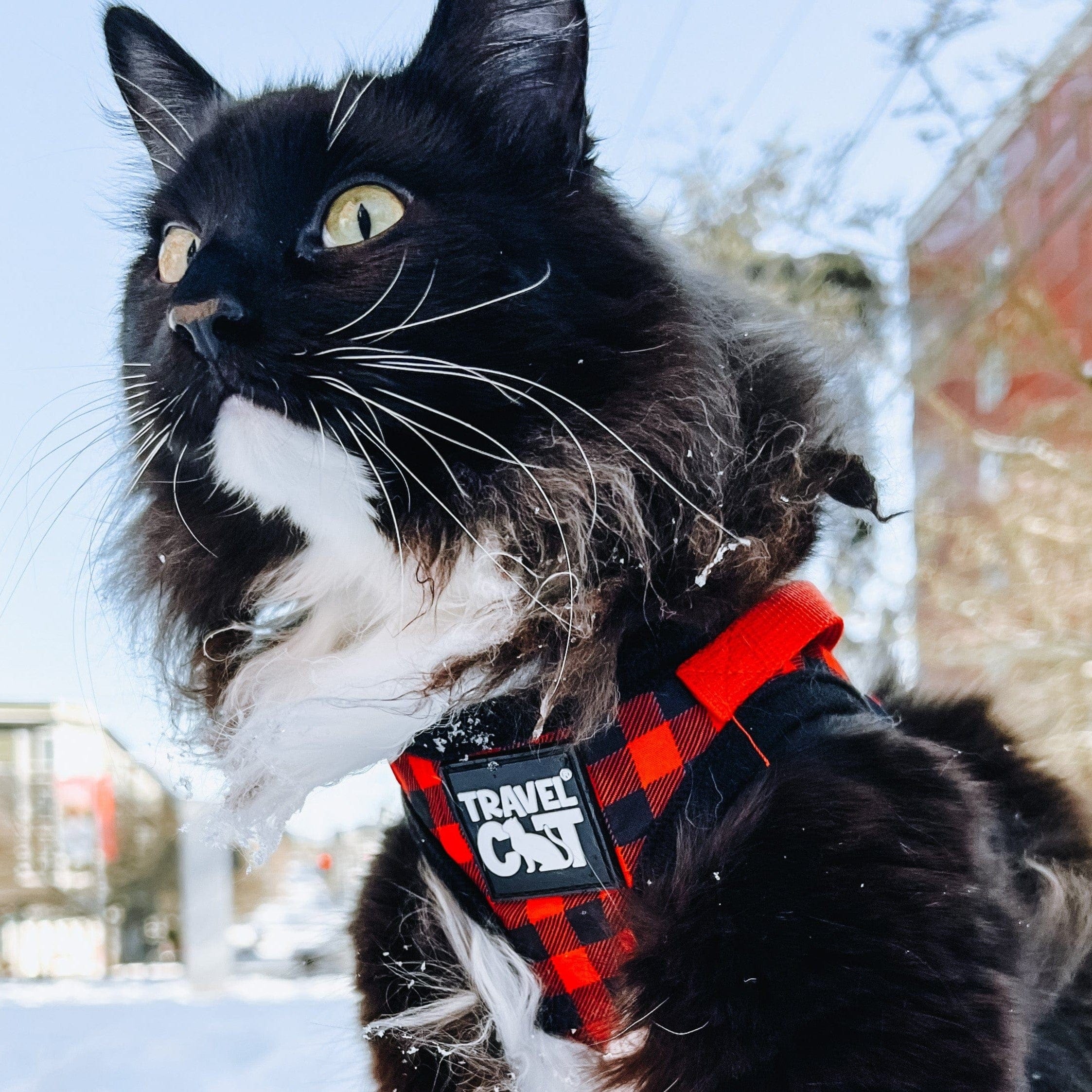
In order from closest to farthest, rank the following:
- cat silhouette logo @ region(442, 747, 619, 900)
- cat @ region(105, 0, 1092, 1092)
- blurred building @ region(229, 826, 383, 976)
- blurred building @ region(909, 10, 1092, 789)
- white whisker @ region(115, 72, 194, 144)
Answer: cat @ region(105, 0, 1092, 1092), cat silhouette logo @ region(442, 747, 619, 900), white whisker @ region(115, 72, 194, 144), blurred building @ region(229, 826, 383, 976), blurred building @ region(909, 10, 1092, 789)

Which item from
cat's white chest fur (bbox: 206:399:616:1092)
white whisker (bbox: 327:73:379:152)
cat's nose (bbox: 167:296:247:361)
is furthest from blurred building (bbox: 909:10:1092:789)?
cat's nose (bbox: 167:296:247:361)

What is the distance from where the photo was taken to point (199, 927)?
16.8 ft

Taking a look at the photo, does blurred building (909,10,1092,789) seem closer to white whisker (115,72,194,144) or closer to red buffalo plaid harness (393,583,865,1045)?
red buffalo plaid harness (393,583,865,1045)

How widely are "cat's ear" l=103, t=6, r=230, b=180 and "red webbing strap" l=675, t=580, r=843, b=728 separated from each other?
1.00 metres

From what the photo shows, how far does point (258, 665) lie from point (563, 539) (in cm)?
46

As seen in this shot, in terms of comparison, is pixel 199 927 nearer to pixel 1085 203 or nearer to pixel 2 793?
pixel 2 793

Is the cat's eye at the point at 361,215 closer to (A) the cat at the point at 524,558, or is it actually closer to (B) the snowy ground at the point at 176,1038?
(A) the cat at the point at 524,558

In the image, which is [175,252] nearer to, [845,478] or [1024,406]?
[845,478]

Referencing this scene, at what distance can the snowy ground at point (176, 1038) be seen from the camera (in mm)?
1537

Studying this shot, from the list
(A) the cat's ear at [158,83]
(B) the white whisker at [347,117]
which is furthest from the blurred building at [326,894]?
(A) the cat's ear at [158,83]

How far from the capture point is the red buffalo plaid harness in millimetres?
937

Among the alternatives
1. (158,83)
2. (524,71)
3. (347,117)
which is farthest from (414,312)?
(158,83)

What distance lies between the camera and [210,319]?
90 cm

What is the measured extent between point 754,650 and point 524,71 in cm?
74
